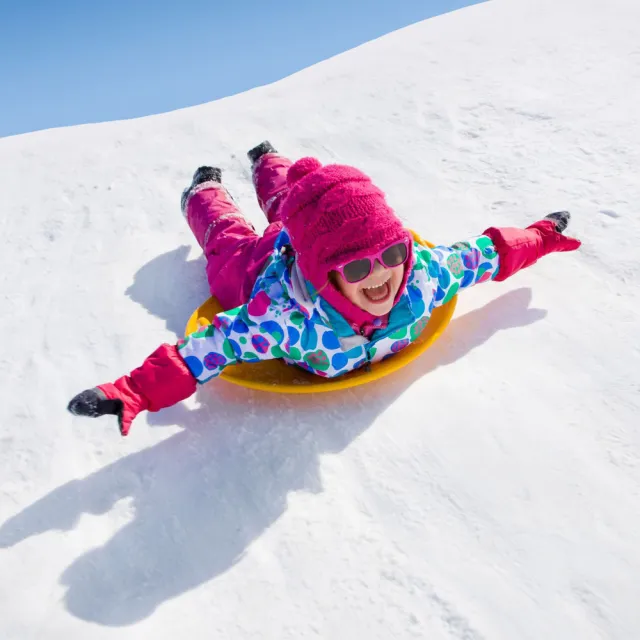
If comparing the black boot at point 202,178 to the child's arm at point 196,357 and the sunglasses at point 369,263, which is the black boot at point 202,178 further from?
the sunglasses at point 369,263

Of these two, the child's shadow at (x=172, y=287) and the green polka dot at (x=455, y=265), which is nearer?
the green polka dot at (x=455, y=265)

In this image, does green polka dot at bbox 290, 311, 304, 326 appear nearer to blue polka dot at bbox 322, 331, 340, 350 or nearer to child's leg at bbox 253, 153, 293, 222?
blue polka dot at bbox 322, 331, 340, 350

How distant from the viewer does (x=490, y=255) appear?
2.46 m

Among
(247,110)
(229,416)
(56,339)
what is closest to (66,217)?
(56,339)

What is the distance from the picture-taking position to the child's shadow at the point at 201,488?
5.53 ft

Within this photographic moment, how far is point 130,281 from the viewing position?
3023 millimetres

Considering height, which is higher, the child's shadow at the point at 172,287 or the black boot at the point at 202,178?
the black boot at the point at 202,178

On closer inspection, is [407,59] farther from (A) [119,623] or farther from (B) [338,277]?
(A) [119,623]

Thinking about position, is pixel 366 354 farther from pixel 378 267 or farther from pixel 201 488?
pixel 201 488

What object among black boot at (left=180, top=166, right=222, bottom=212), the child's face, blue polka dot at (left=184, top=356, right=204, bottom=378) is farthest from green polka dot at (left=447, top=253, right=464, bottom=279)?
black boot at (left=180, top=166, right=222, bottom=212)

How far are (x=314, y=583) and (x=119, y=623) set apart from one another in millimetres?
476

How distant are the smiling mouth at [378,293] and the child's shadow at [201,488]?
0.34 meters

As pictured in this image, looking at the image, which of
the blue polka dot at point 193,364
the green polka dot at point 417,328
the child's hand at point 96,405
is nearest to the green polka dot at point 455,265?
the green polka dot at point 417,328

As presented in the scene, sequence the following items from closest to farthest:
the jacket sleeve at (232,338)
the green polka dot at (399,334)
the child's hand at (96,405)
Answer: the child's hand at (96,405), the jacket sleeve at (232,338), the green polka dot at (399,334)
